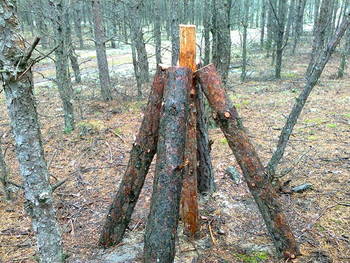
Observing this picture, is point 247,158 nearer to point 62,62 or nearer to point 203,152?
point 203,152

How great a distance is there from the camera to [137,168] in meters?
3.33

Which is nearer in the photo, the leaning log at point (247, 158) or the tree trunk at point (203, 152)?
the leaning log at point (247, 158)

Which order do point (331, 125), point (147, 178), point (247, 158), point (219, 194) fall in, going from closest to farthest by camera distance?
point (247, 158) < point (219, 194) < point (147, 178) < point (331, 125)

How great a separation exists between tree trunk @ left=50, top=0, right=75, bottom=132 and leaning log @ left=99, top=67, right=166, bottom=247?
4.58m

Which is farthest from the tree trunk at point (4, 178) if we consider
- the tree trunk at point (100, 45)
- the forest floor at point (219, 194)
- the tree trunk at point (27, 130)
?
the tree trunk at point (100, 45)

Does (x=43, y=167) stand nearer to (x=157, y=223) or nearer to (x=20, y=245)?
(x=157, y=223)

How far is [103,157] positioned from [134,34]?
19.2 ft

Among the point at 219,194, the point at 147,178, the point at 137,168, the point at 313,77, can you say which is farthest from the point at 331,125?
the point at 137,168

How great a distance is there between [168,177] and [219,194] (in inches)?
72.5

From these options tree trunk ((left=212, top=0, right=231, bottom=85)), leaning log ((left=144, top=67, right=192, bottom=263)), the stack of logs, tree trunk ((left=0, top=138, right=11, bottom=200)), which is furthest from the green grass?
tree trunk ((left=0, top=138, right=11, bottom=200))

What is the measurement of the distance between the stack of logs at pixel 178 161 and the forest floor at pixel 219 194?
319 mm

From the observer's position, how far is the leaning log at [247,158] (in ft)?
10.2

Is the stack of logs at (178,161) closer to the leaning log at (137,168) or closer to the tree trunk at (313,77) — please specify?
the leaning log at (137,168)

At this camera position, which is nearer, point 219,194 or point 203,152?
point 203,152
